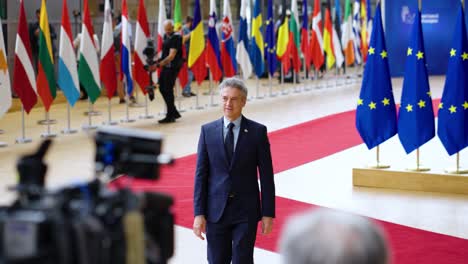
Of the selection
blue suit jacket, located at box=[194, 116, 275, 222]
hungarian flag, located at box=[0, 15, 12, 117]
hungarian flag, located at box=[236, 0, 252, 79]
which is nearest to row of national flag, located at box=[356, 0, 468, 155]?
blue suit jacket, located at box=[194, 116, 275, 222]

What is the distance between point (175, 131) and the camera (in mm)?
13977

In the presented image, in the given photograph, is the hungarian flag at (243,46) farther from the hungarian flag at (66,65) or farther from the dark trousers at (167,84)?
the hungarian flag at (66,65)

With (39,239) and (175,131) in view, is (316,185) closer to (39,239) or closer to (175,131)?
(175,131)

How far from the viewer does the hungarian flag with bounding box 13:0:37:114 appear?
1269 cm

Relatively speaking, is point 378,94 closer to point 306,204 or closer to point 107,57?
point 306,204

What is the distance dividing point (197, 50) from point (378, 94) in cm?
710

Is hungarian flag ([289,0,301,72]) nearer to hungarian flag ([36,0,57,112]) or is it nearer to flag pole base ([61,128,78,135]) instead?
flag pole base ([61,128,78,135])

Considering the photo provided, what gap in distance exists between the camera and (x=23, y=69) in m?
12.7

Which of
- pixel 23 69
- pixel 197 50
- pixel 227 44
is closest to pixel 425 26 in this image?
pixel 227 44

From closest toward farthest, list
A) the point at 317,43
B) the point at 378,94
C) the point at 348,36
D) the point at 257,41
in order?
the point at 378,94 < the point at 257,41 < the point at 317,43 < the point at 348,36

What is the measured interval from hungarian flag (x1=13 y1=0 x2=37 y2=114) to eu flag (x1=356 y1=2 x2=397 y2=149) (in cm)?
512

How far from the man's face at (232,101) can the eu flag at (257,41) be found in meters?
12.9

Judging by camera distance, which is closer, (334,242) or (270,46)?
(334,242)

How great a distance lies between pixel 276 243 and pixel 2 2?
12309 mm
